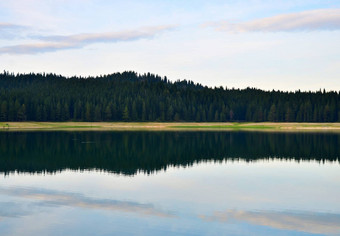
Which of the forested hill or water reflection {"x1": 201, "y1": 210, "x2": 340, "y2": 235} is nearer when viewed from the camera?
water reflection {"x1": 201, "y1": 210, "x2": 340, "y2": 235}

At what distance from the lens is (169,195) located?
91.5 feet

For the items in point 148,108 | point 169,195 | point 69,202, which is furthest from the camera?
point 148,108

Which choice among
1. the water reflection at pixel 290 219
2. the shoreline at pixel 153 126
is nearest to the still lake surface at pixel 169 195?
the water reflection at pixel 290 219

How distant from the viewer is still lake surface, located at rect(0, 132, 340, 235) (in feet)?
66.6

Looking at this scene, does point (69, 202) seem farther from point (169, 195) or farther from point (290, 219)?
point (290, 219)

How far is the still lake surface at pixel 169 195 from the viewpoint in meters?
20.3

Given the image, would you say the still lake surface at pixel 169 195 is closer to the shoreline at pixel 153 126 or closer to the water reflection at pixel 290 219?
the water reflection at pixel 290 219

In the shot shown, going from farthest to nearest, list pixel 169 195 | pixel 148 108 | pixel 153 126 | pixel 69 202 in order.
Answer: pixel 148 108 → pixel 153 126 → pixel 169 195 → pixel 69 202

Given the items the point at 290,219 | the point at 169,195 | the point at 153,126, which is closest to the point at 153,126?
the point at 153,126

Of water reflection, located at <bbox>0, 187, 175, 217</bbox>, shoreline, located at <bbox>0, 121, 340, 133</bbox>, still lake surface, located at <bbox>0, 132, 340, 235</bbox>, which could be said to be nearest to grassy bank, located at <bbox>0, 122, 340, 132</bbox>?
shoreline, located at <bbox>0, 121, 340, 133</bbox>

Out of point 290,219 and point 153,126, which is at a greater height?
point 153,126

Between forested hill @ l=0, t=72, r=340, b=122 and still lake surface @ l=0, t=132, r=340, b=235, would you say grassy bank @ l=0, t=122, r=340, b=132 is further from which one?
still lake surface @ l=0, t=132, r=340, b=235

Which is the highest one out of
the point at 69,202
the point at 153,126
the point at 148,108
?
the point at 148,108

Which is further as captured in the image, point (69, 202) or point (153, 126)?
point (153, 126)
